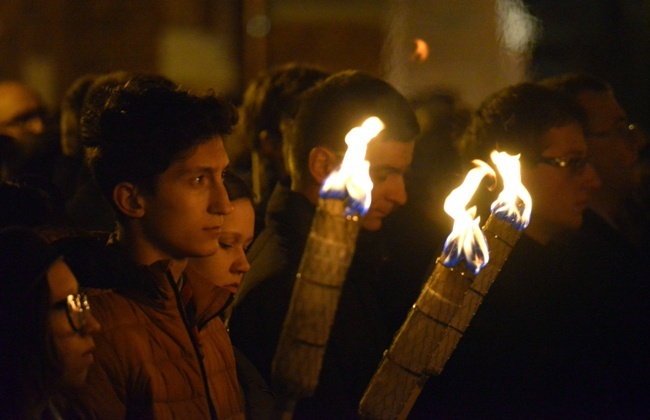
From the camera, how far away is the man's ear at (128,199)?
2.89 metres

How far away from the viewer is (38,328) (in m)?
2.27

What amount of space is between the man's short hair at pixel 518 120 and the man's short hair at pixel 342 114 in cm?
69

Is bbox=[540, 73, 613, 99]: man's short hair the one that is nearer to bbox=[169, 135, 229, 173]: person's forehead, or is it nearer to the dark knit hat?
bbox=[169, 135, 229, 173]: person's forehead

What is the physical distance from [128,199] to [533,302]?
1795 millimetres

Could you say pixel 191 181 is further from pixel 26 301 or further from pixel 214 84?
pixel 214 84

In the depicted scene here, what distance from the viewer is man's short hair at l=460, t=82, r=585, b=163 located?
4305 millimetres

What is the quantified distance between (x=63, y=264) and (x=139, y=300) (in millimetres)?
347

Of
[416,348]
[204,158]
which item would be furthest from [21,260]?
[416,348]

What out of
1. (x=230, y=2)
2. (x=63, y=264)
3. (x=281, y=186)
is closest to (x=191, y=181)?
(x=63, y=264)

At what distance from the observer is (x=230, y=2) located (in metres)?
10.7

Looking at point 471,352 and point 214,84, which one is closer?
point 471,352

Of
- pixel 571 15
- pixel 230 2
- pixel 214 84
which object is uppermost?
pixel 571 15

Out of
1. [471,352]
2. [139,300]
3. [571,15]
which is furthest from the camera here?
[571,15]

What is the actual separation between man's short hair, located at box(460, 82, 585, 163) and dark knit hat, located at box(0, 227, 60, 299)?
96.2 inches
